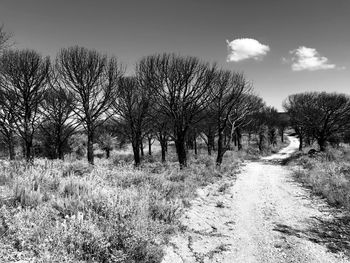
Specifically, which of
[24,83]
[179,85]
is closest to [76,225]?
[179,85]

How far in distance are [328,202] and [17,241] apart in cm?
928

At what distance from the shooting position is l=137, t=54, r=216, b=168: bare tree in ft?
43.3

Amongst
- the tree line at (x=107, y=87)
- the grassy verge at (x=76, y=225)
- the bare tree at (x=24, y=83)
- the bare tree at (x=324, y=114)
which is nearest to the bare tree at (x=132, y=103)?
the tree line at (x=107, y=87)

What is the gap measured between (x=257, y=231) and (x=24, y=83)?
1706cm

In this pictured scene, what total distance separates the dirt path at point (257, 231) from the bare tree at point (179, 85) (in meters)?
7.29

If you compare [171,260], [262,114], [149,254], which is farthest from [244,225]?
[262,114]

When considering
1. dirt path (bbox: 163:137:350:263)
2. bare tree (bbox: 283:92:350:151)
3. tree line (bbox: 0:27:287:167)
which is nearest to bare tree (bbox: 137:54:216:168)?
tree line (bbox: 0:27:287:167)

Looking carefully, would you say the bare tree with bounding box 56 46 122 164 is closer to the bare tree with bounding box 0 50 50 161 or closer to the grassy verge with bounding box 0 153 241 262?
the bare tree with bounding box 0 50 50 161

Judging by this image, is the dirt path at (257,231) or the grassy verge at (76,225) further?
the dirt path at (257,231)

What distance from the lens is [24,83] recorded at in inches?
574

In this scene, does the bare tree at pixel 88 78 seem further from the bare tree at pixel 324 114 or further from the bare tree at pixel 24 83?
the bare tree at pixel 324 114

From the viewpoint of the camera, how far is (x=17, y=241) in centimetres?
322

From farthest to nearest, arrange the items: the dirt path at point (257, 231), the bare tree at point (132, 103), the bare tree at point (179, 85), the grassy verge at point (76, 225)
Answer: the bare tree at point (132, 103) < the bare tree at point (179, 85) < the dirt path at point (257, 231) < the grassy verge at point (76, 225)

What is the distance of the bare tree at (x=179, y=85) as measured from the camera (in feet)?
43.3
